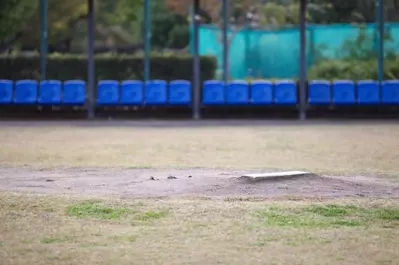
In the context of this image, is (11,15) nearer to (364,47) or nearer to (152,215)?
(364,47)

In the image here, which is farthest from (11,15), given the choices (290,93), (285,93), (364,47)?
(364,47)

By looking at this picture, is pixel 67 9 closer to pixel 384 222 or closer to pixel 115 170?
pixel 115 170

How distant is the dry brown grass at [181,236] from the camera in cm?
594

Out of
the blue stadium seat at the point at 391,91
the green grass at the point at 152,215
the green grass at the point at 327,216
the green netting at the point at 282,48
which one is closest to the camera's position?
the green grass at the point at 327,216

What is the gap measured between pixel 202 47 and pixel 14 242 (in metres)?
23.5

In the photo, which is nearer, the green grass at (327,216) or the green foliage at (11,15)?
the green grass at (327,216)

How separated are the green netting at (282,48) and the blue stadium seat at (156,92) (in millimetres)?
5549

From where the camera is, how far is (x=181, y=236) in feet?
22.0

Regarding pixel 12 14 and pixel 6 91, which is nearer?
pixel 6 91

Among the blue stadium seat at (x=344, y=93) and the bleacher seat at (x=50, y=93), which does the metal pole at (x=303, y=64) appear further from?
the bleacher seat at (x=50, y=93)

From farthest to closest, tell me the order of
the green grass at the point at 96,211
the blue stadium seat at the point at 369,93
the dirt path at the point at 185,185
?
the blue stadium seat at the point at 369,93, the dirt path at the point at 185,185, the green grass at the point at 96,211

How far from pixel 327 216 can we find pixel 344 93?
1649 cm

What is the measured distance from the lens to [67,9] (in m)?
32.7

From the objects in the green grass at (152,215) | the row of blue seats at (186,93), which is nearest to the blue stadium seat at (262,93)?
the row of blue seats at (186,93)
